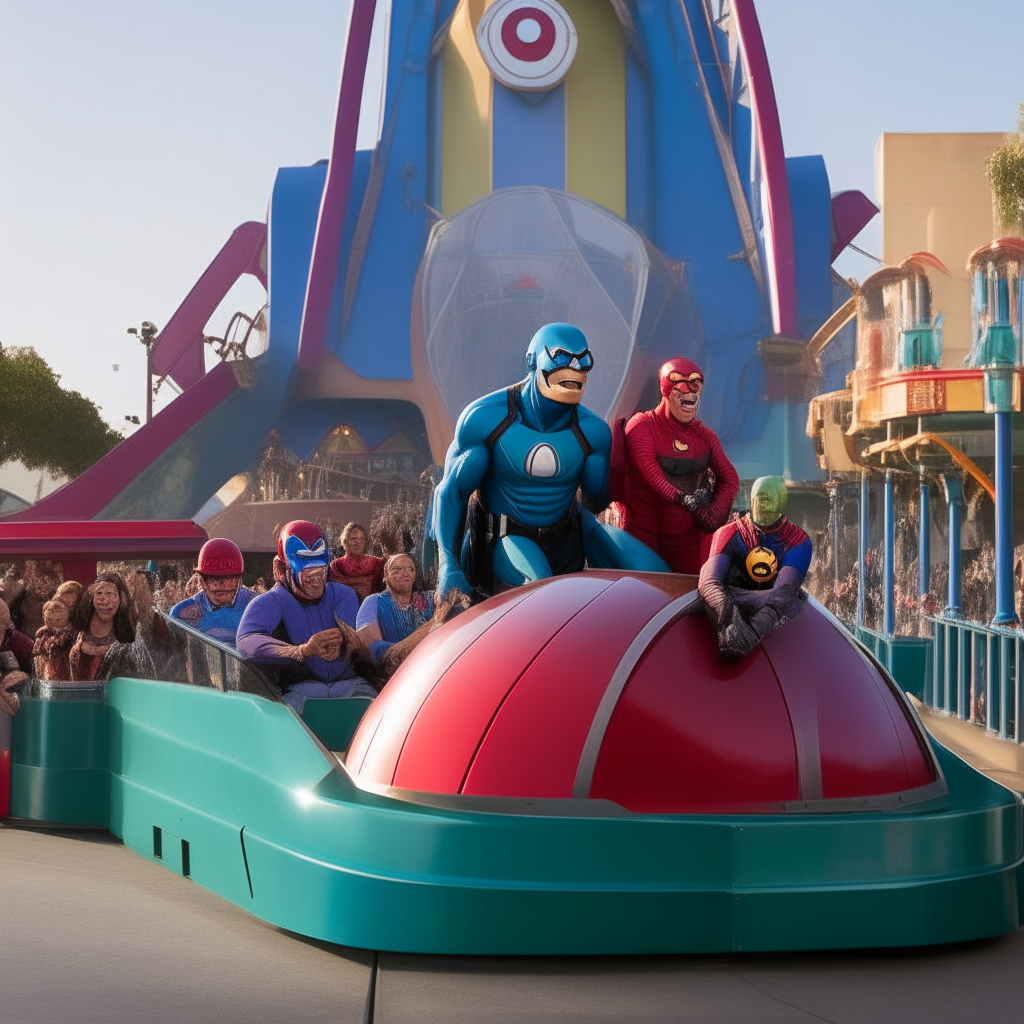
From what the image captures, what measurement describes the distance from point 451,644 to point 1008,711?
6974 millimetres

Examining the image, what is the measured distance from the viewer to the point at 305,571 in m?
7.67

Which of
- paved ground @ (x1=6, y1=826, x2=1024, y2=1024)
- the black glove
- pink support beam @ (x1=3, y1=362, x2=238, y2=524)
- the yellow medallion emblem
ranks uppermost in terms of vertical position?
pink support beam @ (x1=3, y1=362, x2=238, y2=524)

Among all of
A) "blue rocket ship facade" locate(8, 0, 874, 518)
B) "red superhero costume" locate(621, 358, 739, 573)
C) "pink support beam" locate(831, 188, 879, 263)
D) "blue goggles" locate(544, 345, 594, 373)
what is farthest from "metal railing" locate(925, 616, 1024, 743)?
"pink support beam" locate(831, 188, 879, 263)

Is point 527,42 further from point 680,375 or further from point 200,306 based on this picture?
point 680,375

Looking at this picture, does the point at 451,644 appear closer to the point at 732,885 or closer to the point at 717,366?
the point at 732,885

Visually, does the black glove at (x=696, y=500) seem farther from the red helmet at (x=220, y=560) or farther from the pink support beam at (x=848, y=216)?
the pink support beam at (x=848, y=216)

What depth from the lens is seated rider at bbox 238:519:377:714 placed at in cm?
748

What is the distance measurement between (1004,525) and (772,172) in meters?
29.0

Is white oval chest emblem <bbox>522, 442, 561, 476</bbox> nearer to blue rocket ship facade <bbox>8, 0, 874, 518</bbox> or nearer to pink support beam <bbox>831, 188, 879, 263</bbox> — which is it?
blue rocket ship facade <bbox>8, 0, 874, 518</bbox>

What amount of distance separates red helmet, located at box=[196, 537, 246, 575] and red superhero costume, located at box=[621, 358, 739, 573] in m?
2.58

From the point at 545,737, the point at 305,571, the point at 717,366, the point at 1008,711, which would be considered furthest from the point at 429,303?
the point at 545,737

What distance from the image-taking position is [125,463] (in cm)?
4250

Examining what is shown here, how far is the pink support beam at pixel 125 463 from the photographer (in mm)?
42156

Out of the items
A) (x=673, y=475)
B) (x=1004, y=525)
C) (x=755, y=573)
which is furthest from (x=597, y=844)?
(x=1004, y=525)
